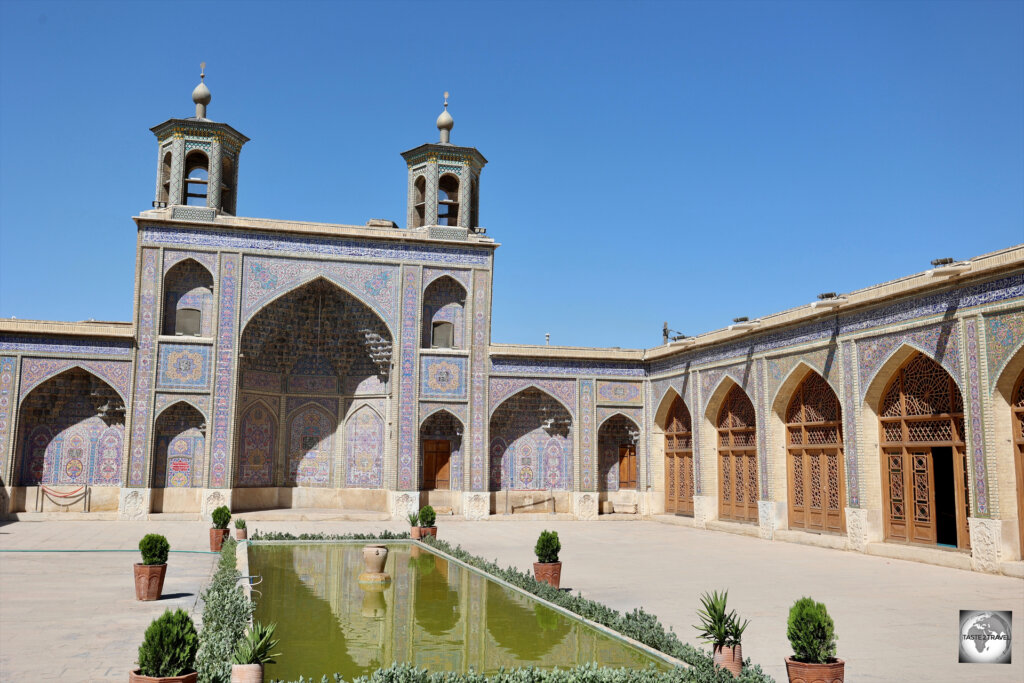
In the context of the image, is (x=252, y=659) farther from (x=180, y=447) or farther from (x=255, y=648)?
(x=180, y=447)

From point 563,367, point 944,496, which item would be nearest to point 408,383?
Answer: point 563,367

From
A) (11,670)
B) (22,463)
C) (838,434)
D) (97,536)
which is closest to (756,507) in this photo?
(838,434)

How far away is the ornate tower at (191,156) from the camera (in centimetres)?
1861

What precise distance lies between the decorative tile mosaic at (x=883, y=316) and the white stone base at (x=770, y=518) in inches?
111

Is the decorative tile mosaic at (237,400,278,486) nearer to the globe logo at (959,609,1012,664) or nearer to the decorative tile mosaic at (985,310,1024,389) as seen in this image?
the decorative tile mosaic at (985,310,1024,389)

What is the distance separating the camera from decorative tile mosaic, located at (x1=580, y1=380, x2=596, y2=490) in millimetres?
20125

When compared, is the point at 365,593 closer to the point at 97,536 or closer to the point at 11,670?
the point at 11,670

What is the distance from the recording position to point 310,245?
19.1 meters

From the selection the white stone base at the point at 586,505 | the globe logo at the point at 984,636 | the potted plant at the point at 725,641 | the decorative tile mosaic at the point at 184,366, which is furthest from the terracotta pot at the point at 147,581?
the white stone base at the point at 586,505

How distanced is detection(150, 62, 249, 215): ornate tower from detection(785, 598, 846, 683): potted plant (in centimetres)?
1643

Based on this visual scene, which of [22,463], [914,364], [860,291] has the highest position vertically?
[860,291]

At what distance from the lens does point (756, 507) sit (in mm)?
16328

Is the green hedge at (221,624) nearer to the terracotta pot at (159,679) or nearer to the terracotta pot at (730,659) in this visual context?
the terracotta pot at (159,679)

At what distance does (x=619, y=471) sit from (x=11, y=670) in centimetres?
1641
